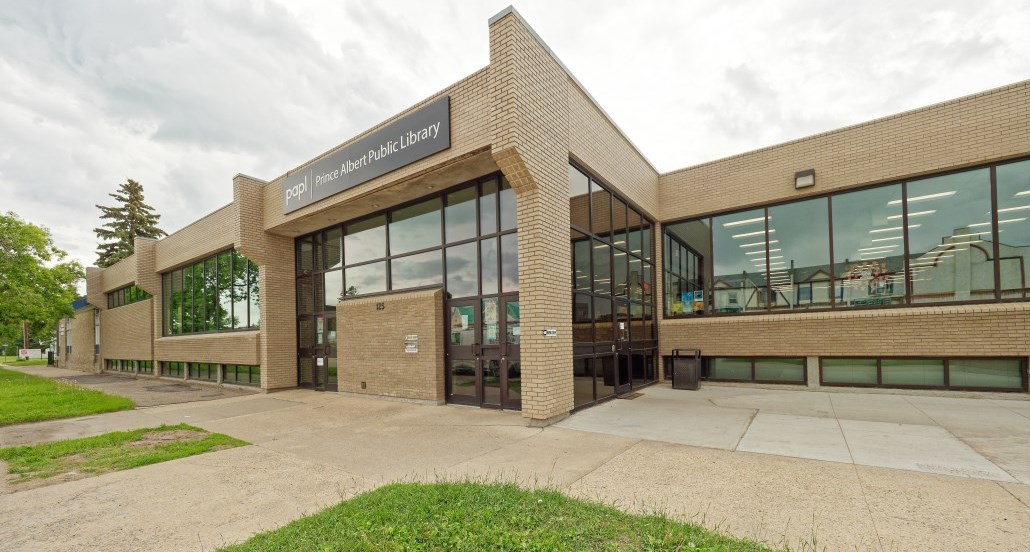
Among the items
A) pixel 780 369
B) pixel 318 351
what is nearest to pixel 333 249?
pixel 318 351

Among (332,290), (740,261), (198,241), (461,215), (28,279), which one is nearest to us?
(461,215)

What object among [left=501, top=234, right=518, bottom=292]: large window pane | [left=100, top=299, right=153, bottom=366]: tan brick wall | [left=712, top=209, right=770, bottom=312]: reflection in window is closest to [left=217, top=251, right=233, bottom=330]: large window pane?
[left=100, top=299, right=153, bottom=366]: tan brick wall

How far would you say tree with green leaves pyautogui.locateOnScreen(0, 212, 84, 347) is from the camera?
20.7 meters

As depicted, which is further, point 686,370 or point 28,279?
point 28,279

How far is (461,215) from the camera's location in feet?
32.4

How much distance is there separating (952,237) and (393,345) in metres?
12.3

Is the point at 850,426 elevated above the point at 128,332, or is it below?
below

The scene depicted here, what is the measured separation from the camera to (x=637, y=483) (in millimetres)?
4496

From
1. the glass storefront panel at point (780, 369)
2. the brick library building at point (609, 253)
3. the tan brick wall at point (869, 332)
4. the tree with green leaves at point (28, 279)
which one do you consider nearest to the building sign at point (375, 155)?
the brick library building at point (609, 253)

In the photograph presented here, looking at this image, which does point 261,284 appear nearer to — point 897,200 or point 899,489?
point 899,489

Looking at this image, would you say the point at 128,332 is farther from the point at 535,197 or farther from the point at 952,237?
the point at 952,237

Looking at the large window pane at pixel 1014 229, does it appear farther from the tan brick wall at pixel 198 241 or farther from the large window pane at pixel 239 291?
the large window pane at pixel 239 291

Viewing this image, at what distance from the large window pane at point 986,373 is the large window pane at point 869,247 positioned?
161 cm

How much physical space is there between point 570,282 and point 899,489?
529 centimetres
